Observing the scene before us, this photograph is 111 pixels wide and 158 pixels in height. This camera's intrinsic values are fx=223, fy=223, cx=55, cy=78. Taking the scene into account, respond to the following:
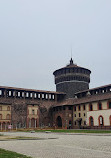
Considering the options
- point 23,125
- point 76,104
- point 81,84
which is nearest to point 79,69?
point 81,84

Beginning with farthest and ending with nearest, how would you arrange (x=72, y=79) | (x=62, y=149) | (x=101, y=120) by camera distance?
(x=72, y=79) < (x=101, y=120) < (x=62, y=149)

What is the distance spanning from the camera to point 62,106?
208 feet

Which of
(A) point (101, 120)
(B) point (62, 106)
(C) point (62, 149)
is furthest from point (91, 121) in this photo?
(C) point (62, 149)

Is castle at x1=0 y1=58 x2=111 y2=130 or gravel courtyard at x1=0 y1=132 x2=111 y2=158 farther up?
castle at x1=0 y1=58 x2=111 y2=130

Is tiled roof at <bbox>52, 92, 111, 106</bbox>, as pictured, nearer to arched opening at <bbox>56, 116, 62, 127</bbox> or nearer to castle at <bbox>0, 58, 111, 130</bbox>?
castle at <bbox>0, 58, 111, 130</bbox>

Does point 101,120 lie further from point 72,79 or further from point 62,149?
point 62,149

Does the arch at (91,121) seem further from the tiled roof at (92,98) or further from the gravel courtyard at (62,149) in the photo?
the gravel courtyard at (62,149)

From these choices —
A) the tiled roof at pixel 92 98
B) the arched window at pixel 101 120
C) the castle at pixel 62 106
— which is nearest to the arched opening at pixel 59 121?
the castle at pixel 62 106

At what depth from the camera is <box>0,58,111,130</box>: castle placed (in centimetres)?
5312

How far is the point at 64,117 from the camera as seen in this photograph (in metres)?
61.8

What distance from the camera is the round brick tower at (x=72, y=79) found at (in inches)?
2781

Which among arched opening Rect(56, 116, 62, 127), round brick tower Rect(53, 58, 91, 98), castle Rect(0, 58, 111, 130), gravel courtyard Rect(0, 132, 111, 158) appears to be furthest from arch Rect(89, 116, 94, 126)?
gravel courtyard Rect(0, 132, 111, 158)

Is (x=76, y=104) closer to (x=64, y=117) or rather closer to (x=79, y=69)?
(x=64, y=117)

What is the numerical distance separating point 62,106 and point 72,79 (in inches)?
447
